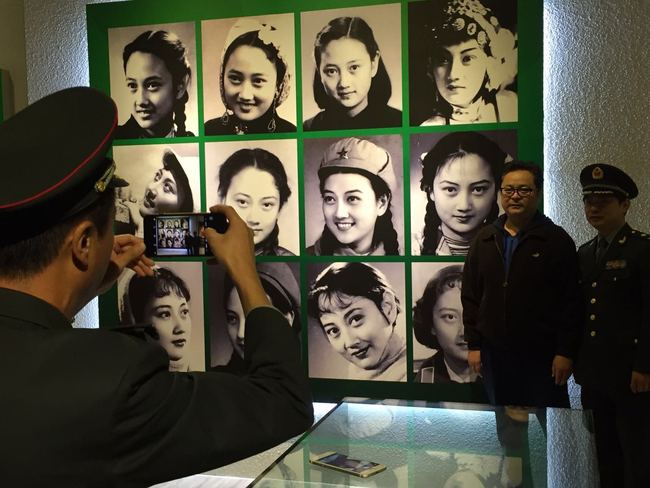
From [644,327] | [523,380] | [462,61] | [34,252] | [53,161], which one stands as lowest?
[523,380]

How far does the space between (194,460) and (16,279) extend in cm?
31

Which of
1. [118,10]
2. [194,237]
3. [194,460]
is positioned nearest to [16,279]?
[194,460]

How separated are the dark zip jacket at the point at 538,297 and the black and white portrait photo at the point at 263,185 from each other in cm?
113

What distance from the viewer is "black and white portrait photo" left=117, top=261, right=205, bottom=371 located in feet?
11.2

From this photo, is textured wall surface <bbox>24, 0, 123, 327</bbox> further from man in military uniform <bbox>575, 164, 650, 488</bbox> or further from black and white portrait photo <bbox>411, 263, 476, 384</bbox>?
man in military uniform <bbox>575, 164, 650, 488</bbox>

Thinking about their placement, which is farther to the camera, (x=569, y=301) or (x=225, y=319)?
(x=225, y=319)

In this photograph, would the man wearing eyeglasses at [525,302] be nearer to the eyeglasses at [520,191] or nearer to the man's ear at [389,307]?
the eyeglasses at [520,191]

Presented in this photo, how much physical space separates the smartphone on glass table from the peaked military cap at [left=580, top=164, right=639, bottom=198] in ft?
Answer: 5.03

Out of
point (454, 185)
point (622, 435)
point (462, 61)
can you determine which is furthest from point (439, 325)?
point (462, 61)

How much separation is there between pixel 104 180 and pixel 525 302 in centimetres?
210

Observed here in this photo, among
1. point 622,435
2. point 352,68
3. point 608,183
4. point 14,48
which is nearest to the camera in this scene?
point 622,435

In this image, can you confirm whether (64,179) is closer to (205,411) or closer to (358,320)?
(205,411)

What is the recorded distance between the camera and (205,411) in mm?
755

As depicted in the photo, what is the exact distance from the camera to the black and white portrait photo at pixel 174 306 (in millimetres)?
3428
